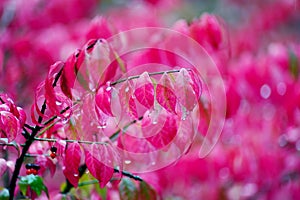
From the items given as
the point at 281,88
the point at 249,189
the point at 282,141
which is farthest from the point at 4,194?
the point at 282,141

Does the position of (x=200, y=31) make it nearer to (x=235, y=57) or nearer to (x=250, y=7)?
(x=235, y=57)

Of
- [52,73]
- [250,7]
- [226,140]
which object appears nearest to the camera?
[52,73]

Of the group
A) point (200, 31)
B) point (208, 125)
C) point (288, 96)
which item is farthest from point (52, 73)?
point (288, 96)

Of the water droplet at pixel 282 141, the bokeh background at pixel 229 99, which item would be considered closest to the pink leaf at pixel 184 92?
the bokeh background at pixel 229 99

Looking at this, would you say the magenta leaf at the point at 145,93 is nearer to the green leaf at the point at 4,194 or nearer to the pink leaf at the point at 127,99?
the pink leaf at the point at 127,99

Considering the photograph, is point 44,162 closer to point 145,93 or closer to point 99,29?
point 145,93
